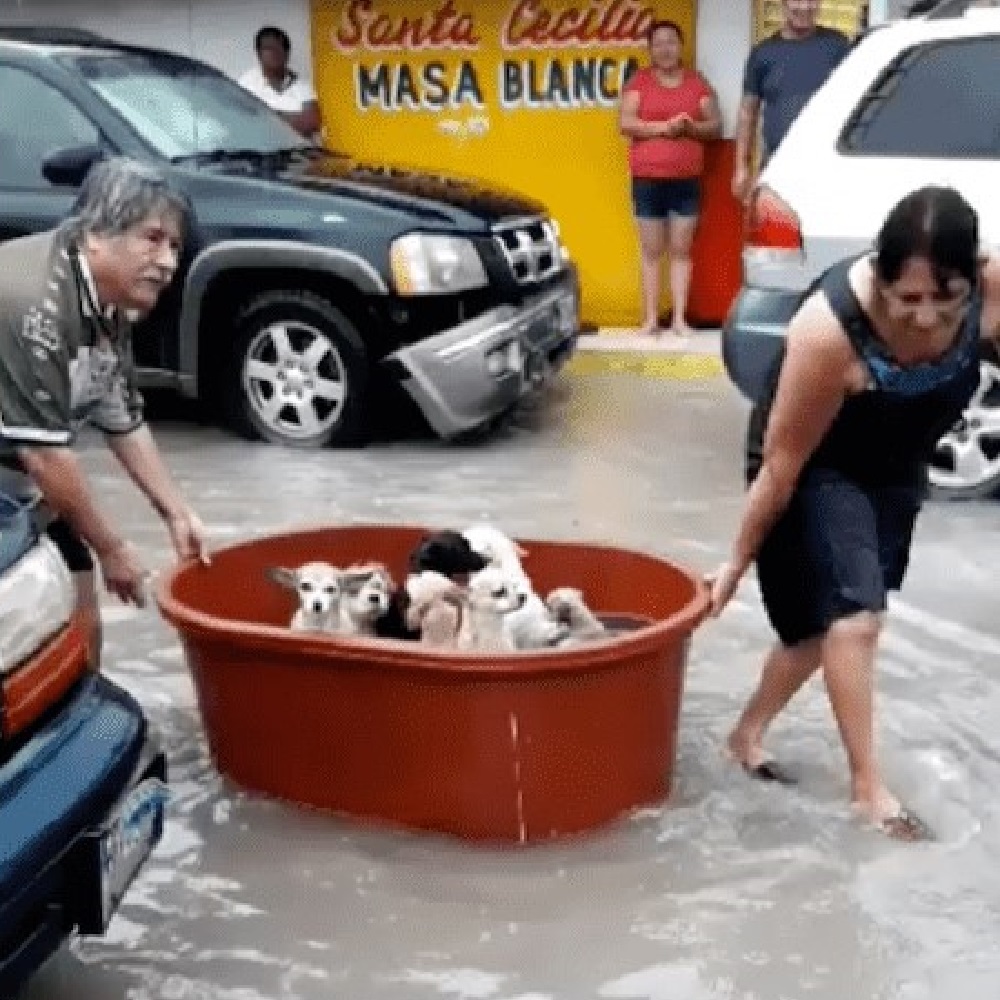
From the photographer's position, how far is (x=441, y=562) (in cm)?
492

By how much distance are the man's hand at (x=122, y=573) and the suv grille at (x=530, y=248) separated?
426 centimetres

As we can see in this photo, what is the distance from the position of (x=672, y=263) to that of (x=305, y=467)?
3.57m

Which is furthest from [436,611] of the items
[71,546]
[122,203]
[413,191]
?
[413,191]

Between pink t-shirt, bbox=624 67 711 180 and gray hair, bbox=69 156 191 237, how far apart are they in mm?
7051

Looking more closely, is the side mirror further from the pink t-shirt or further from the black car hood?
the pink t-shirt

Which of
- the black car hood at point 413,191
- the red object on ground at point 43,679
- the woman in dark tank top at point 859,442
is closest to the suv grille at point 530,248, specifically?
the black car hood at point 413,191

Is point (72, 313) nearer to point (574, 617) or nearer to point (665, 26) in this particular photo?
point (574, 617)

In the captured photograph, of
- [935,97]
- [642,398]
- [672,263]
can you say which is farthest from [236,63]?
[935,97]

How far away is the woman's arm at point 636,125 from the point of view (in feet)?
36.6

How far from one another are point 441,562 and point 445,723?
1.88ft

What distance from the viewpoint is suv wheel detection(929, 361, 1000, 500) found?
25.1 feet

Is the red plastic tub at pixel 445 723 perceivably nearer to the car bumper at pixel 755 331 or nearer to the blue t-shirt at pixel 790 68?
the car bumper at pixel 755 331

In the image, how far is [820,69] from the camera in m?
Answer: 10.6

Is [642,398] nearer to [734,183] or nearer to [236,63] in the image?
[734,183]
